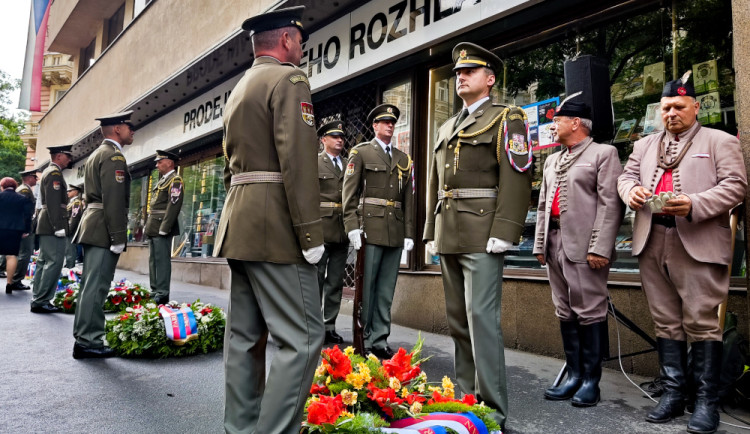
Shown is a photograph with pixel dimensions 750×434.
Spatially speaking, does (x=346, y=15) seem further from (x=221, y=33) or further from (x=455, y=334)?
(x=455, y=334)

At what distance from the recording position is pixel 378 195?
541 centimetres

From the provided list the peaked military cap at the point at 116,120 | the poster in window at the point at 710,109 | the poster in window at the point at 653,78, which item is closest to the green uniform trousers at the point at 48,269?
the peaked military cap at the point at 116,120

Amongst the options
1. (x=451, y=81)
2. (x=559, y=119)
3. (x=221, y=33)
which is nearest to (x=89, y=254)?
(x=559, y=119)

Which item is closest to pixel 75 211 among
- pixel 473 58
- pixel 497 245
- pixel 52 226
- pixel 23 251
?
pixel 23 251

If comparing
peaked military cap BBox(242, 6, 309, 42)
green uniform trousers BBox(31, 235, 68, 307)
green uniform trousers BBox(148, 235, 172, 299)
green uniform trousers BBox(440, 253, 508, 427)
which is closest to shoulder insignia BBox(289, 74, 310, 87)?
peaked military cap BBox(242, 6, 309, 42)

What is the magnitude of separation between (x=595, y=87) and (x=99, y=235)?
484 centimetres

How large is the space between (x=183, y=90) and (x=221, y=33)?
3.18 metres

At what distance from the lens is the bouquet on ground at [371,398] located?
231 cm

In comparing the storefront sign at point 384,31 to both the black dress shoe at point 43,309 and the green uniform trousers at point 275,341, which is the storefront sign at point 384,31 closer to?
the green uniform trousers at point 275,341

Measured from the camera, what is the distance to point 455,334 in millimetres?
3314

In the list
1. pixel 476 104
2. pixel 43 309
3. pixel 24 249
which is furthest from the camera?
pixel 24 249

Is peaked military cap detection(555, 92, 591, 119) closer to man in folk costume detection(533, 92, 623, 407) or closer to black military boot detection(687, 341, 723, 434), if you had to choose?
man in folk costume detection(533, 92, 623, 407)

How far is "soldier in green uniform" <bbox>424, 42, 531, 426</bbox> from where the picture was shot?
3.06 meters

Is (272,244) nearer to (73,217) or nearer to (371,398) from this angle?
(371,398)
